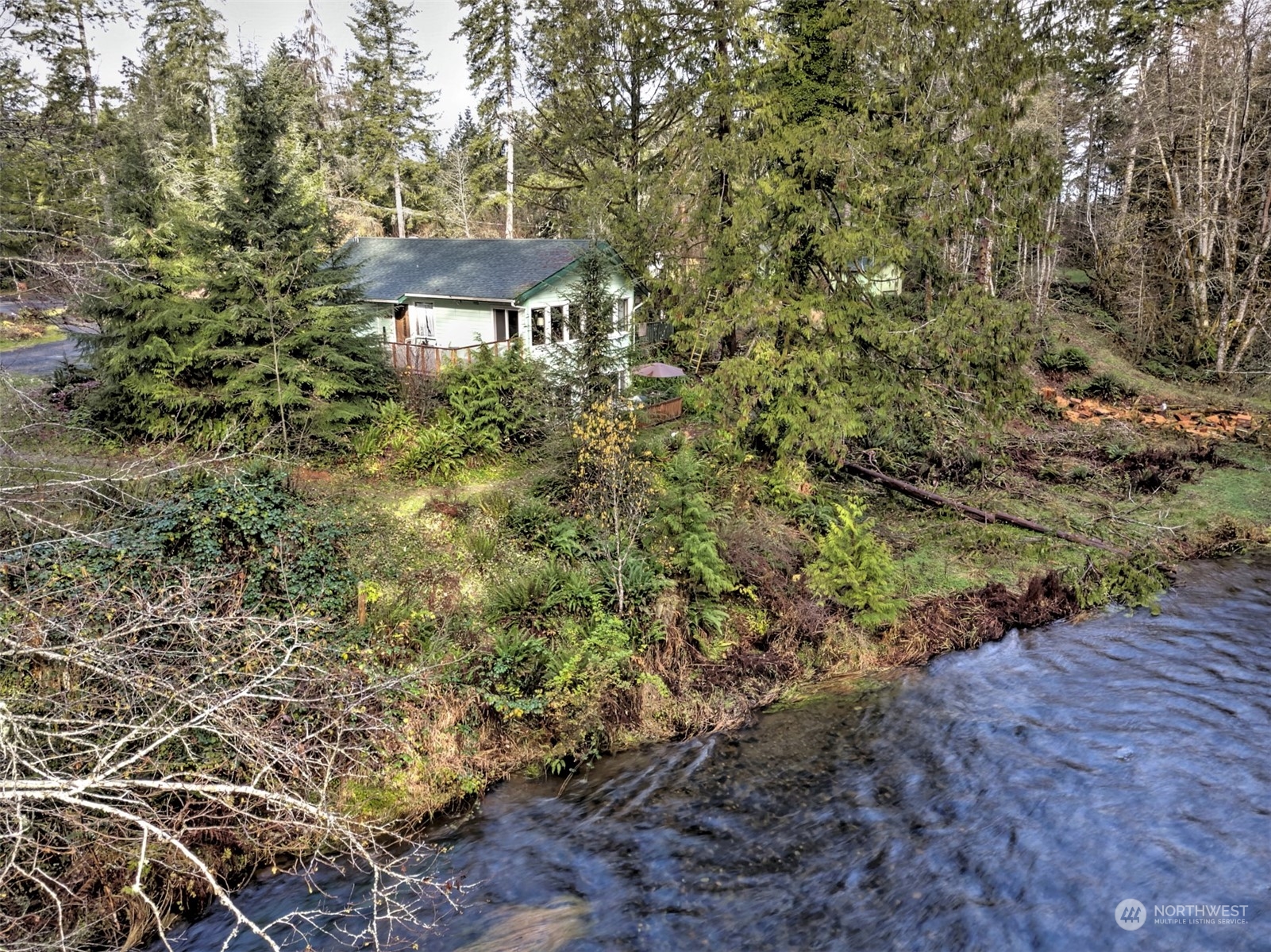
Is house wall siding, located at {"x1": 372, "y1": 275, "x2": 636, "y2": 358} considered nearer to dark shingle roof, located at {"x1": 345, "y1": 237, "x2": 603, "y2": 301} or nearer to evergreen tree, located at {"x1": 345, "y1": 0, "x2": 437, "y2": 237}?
dark shingle roof, located at {"x1": 345, "y1": 237, "x2": 603, "y2": 301}

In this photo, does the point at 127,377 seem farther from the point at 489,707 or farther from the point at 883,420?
the point at 883,420

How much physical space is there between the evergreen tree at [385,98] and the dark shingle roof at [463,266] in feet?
41.1

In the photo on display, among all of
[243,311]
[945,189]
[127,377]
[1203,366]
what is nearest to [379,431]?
[243,311]

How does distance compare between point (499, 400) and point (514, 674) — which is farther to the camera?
point (499, 400)

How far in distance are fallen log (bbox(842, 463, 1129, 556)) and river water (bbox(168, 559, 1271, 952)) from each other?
3253 mm

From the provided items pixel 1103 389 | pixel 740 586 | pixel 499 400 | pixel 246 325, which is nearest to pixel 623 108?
pixel 499 400

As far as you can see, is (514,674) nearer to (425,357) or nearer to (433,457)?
(433,457)

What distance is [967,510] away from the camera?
49.0 ft

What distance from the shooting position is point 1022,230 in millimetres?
12734

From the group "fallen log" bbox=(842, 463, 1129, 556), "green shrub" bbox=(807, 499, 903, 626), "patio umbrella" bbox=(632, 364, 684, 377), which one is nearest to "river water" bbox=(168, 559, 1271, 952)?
"green shrub" bbox=(807, 499, 903, 626)

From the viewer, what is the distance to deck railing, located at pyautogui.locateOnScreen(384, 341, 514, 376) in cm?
1758

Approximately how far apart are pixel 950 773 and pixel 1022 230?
9.44 meters

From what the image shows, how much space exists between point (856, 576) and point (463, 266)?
1725 centimetres

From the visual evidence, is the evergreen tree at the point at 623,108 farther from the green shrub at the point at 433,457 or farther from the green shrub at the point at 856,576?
the green shrub at the point at 856,576
